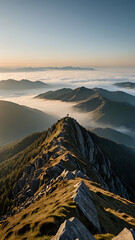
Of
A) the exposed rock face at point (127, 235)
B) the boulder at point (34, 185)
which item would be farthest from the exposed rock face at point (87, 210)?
the boulder at point (34, 185)

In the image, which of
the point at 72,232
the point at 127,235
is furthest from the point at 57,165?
the point at 127,235

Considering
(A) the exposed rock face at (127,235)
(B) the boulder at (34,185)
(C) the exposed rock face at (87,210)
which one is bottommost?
(B) the boulder at (34,185)

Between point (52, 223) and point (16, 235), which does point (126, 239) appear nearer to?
point (52, 223)

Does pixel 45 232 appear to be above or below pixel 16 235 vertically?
above

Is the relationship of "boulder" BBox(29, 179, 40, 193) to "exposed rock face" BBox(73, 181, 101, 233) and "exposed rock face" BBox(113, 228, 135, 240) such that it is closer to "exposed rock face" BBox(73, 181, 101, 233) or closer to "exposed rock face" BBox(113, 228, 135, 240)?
"exposed rock face" BBox(73, 181, 101, 233)

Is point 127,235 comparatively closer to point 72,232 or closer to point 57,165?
point 72,232

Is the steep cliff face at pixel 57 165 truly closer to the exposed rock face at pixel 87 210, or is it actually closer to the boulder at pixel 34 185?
the boulder at pixel 34 185

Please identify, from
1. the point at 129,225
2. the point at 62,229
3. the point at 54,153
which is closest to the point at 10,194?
the point at 54,153

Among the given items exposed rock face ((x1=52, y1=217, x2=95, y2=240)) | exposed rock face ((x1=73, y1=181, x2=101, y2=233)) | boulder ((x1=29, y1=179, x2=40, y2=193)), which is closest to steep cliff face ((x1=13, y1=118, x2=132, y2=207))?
boulder ((x1=29, y1=179, x2=40, y2=193))
